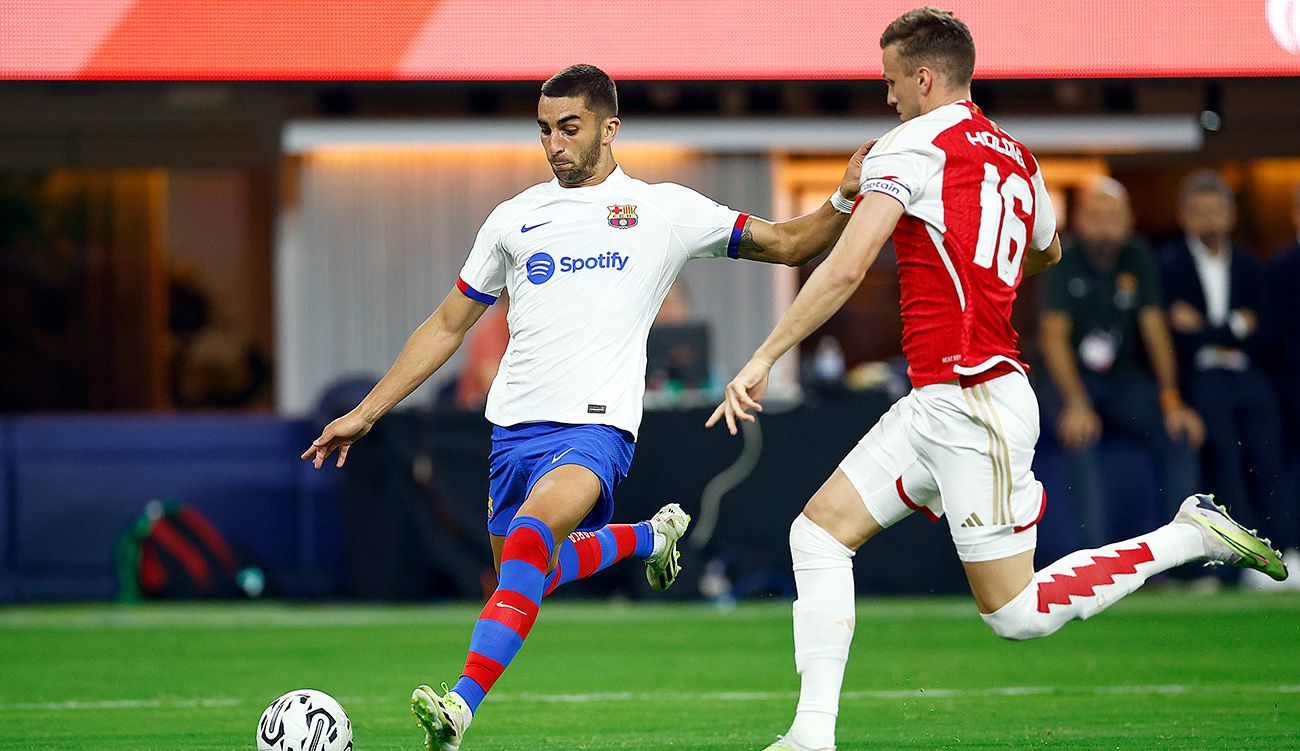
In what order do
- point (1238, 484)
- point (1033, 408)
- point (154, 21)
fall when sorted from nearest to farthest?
point (1033, 408), point (154, 21), point (1238, 484)

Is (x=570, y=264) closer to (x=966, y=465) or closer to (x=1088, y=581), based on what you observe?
(x=966, y=465)

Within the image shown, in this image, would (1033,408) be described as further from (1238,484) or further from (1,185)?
(1,185)

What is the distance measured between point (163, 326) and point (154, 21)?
917cm

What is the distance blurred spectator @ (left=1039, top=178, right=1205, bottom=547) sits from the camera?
11070 mm

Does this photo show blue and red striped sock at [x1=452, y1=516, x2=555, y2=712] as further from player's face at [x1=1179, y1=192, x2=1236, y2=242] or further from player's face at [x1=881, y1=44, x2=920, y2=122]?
player's face at [x1=1179, y1=192, x2=1236, y2=242]

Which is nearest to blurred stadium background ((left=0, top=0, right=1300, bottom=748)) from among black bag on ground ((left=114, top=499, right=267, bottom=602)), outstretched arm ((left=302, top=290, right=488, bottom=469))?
black bag on ground ((left=114, top=499, right=267, bottom=602))

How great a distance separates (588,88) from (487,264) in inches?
26.0

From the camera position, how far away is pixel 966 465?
17.3 feet

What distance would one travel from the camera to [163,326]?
18172 millimetres

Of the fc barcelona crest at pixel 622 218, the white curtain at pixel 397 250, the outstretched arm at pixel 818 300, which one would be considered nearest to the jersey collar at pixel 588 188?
the fc barcelona crest at pixel 622 218

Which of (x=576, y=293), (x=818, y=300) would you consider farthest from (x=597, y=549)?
(x=818, y=300)

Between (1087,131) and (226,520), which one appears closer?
(226,520)

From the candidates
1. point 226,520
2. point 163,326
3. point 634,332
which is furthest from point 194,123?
point 634,332

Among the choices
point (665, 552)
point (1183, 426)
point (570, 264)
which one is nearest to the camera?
point (570, 264)
